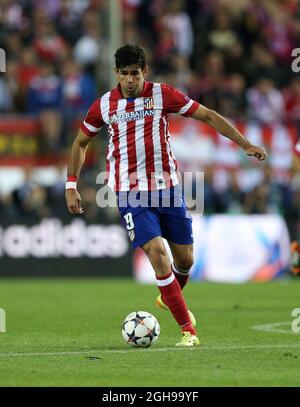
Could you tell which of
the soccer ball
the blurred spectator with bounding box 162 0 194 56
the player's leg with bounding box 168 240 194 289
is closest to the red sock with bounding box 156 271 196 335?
the soccer ball

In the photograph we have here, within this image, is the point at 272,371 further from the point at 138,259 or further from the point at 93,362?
the point at 138,259

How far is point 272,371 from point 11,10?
49.9 feet

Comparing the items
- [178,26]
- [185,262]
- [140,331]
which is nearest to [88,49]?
[178,26]

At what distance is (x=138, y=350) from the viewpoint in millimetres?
8836

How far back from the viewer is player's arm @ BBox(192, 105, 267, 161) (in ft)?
29.8

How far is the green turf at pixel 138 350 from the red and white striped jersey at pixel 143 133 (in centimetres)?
135

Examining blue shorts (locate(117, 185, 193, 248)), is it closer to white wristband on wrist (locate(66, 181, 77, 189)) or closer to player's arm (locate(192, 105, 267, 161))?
white wristband on wrist (locate(66, 181, 77, 189))

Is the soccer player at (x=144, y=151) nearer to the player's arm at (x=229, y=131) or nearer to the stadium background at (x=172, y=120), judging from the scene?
the player's arm at (x=229, y=131)

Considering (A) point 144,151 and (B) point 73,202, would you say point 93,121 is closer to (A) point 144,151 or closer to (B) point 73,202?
(A) point 144,151

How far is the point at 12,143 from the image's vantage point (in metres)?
20.0

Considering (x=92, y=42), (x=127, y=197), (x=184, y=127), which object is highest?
(x=92, y=42)

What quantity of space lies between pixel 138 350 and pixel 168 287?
0.58 m

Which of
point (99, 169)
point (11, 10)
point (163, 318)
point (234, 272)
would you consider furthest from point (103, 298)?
point (11, 10)

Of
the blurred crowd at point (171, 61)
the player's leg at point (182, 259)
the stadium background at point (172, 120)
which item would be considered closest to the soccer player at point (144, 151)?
the player's leg at point (182, 259)
